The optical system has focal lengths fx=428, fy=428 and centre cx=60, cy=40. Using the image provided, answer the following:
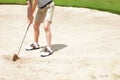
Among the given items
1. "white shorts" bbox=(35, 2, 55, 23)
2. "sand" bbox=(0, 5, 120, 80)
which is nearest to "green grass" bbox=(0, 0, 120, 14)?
"sand" bbox=(0, 5, 120, 80)

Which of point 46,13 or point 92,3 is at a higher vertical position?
point 46,13

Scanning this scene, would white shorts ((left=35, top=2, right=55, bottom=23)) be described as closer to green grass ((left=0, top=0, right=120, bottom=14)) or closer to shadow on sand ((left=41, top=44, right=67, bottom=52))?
shadow on sand ((left=41, top=44, right=67, bottom=52))

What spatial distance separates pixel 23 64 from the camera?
29.1 feet

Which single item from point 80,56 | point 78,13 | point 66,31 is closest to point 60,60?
point 80,56

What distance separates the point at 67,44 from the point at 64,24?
252 centimetres

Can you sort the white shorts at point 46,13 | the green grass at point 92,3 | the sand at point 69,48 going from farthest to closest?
the green grass at point 92,3
the white shorts at point 46,13
the sand at point 69,48

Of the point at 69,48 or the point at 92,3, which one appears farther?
the point at 92,3

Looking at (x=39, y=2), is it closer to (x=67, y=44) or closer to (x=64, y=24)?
(x=67, y=44)

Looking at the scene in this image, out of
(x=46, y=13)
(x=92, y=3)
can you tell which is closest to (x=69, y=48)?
(x=46, y=13)

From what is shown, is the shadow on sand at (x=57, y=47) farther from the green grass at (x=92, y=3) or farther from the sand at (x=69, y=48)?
the green grass at (x=92, y=3)

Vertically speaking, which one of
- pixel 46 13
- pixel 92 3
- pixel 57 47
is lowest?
pixel 57 47

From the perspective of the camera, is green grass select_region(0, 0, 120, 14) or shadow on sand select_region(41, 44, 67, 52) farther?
green grass select_region(0, 0, 120, 14)

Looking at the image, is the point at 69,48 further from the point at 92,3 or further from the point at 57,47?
the point at 92,3

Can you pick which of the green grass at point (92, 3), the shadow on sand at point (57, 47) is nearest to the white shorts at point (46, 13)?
the shadow on sand at point (57, 47)
